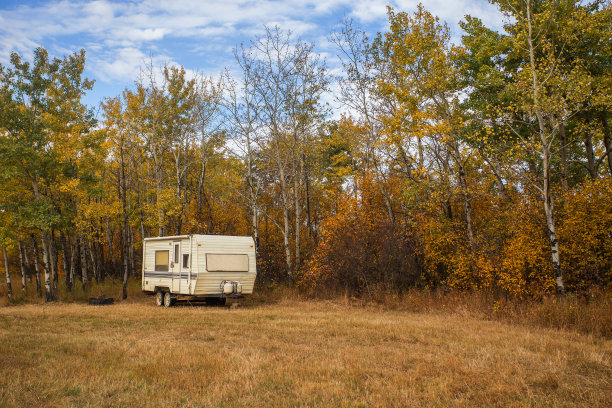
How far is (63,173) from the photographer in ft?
65.1

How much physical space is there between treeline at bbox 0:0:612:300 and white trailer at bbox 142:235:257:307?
129 inches

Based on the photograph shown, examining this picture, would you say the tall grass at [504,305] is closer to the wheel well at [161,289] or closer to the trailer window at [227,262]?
the trailer window at [227,262]

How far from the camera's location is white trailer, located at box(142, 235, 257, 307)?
16.1 metres

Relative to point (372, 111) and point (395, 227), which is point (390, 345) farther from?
point (372, 111)

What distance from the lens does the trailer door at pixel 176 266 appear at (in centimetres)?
1666

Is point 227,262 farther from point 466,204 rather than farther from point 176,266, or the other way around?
point 466,204

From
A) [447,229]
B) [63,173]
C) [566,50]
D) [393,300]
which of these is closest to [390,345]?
[393,300]

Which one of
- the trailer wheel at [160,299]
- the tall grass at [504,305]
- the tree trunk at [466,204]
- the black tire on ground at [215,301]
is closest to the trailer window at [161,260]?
the trailer wheel at [160,299]

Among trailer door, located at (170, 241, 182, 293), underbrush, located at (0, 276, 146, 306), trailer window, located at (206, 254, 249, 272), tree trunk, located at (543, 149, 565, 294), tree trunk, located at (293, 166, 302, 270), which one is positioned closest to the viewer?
tree trunk, located at (543, 149, 565, 294)

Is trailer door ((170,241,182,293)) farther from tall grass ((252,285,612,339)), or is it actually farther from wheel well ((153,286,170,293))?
tall grass ((252,285,612,339))

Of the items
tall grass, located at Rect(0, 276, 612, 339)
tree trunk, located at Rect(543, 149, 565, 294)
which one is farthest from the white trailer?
tree trunk, located at Rect(543, 149, 565, 294)

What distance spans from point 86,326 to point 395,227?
12.1m

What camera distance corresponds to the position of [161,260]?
17.8 metres

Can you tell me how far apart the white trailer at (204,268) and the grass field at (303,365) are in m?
4.83
